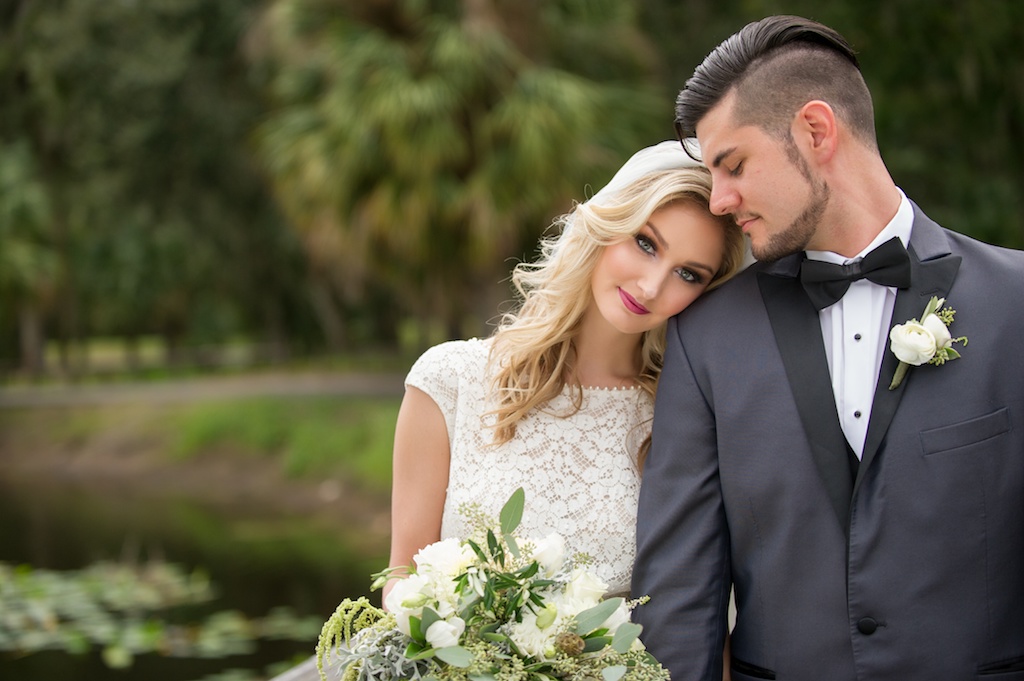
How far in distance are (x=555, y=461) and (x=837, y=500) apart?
2.76ft

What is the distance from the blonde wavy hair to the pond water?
4856 millimetres

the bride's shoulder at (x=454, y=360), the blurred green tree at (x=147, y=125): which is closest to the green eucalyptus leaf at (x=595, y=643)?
the bride's shoulder at (x=454, y=360)

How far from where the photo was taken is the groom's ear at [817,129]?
2.13m

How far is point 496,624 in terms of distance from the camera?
177 cm

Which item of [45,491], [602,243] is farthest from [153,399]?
[602,243]

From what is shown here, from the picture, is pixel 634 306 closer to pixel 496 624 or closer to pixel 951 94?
pixel 496 624

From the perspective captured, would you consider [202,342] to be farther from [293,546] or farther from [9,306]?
[293,546]

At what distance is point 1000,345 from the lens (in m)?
2.05

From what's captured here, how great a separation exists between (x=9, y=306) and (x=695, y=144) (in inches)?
755

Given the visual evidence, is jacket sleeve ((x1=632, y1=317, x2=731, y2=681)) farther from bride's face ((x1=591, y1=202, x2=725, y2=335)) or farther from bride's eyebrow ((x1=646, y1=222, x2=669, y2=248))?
bride's eyebrow ((x1=646, y1=222, x2=669, y2=248))

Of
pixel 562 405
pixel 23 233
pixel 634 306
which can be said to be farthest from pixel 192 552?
pixel 23 233

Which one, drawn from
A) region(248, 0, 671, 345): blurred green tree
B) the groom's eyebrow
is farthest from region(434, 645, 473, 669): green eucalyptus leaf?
region(248, 0, 671, 345): blurred green tree

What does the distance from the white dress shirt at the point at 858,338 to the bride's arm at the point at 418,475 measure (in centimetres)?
104

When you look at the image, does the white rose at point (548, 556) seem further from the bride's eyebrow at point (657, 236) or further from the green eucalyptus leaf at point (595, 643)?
the bride's eyebrow at point (657, 236)
